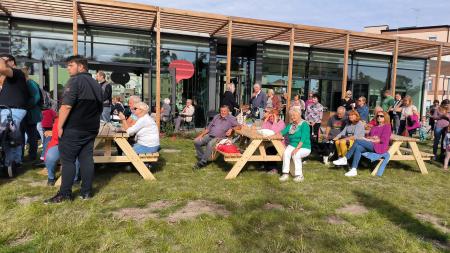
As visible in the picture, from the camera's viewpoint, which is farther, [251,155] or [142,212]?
[251,155]

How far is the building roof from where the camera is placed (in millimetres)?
8828

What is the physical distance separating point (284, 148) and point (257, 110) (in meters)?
4.16

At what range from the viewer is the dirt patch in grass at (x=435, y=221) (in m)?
3.60

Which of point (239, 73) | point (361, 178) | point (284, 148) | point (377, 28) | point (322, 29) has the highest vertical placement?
point (377, 28)

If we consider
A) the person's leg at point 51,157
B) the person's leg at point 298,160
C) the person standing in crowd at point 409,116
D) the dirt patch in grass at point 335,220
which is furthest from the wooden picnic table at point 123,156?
the person standing in crowd at point 409,116

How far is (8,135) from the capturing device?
4812 millimetres

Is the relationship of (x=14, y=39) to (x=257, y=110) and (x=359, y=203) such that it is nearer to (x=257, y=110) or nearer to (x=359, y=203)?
(x=257, y=110)

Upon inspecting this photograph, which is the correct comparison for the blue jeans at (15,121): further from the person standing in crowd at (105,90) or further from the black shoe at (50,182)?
the person standing in crowd at (105,90)

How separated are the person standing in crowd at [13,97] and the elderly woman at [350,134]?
514 centimetres

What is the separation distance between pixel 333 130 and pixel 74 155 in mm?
4936

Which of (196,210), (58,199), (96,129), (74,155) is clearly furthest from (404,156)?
(58,199)

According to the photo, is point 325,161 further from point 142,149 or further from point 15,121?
Result: point 15,121

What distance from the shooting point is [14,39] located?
1044 cm

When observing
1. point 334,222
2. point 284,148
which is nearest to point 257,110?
point 284,148
